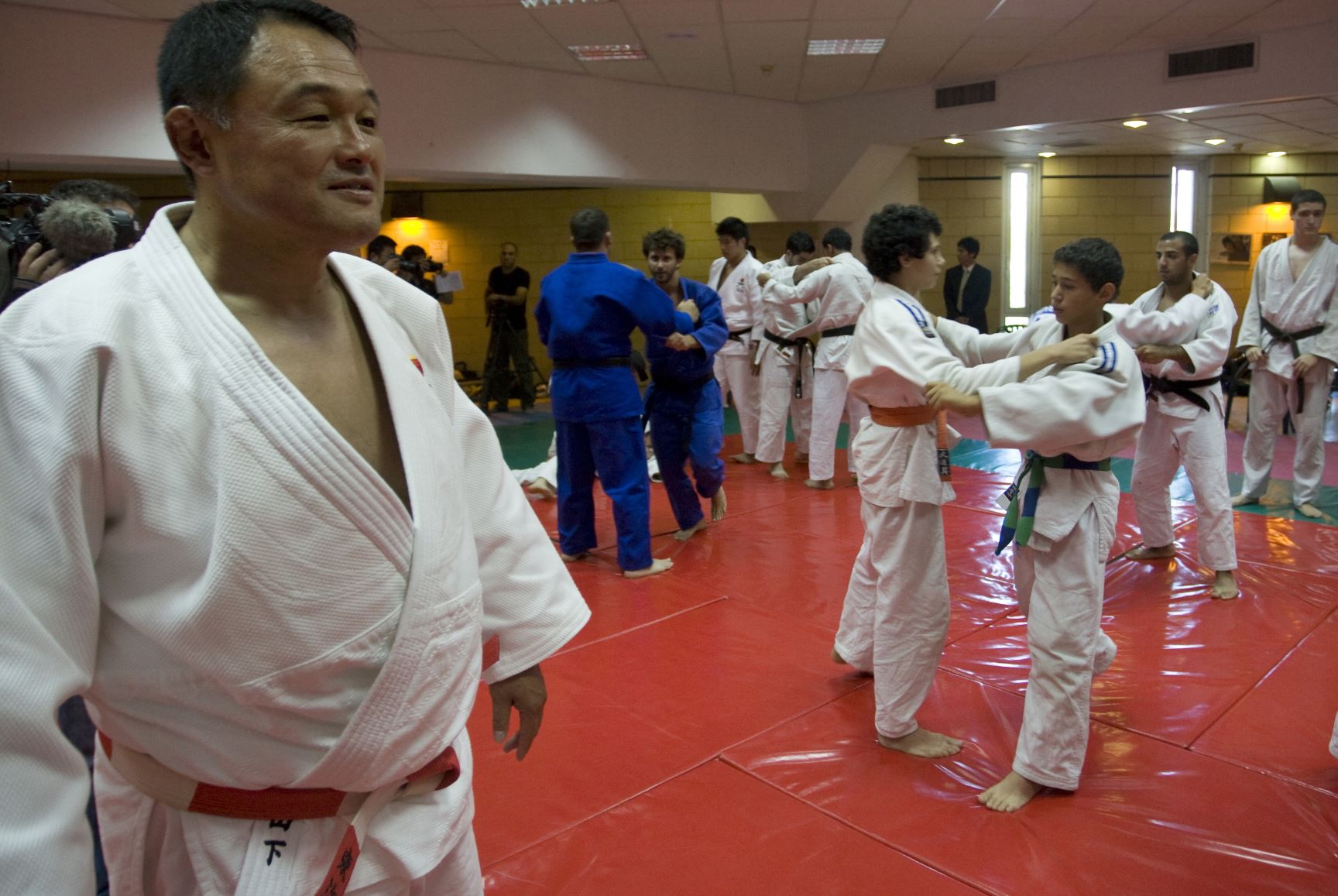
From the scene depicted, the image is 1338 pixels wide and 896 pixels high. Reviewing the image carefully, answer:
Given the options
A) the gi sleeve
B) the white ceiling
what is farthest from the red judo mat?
the white ceiling

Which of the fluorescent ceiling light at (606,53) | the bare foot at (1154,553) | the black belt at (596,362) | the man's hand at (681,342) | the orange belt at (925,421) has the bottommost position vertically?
the bare foot at (1154,553)

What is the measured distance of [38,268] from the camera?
2.05 m

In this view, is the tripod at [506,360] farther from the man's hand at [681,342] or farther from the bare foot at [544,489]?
the man's hand at [681,342]

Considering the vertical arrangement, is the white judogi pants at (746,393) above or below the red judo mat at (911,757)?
above

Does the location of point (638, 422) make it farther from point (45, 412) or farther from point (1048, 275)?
point (1048, 275)

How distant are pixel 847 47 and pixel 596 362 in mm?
4906

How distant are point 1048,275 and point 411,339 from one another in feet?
41.1

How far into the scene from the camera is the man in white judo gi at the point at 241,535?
907 mm

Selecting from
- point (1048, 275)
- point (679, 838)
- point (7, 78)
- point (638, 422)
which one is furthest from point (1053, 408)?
point (1048, 275)

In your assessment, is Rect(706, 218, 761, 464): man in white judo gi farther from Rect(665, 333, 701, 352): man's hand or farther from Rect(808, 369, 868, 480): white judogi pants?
Rect(665, 333, 701, 352): man's hand

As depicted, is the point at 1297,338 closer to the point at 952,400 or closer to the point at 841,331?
the point at 841,331

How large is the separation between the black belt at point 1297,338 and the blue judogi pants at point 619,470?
3.58 meters

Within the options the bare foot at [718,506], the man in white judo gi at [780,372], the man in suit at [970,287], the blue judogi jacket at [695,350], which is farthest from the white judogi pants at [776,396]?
the man in suit at [970,287]

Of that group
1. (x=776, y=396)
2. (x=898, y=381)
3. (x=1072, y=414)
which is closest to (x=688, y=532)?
(x=776, y=396)
